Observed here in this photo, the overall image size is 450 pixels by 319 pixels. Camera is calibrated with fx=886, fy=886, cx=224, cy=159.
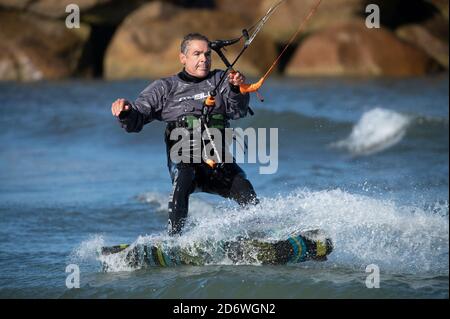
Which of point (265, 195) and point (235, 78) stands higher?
point (235, 78)

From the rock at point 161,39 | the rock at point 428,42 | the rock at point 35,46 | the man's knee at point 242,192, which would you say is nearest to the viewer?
the man's knee at point 242,192

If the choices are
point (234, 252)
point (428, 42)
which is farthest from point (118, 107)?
point (428, 42)

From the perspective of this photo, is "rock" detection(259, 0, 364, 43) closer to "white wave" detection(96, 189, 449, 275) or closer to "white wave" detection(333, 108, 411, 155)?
"white wave" detection(333, 108, 411, 155)

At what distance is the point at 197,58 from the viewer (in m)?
6.98

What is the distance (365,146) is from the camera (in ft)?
50.5

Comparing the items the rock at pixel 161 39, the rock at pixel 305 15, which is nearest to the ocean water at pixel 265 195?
the rock at pixel 161 39

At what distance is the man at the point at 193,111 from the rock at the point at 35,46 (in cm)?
2009

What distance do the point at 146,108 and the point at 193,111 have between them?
0.38 metres

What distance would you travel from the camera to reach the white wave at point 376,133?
1521cm

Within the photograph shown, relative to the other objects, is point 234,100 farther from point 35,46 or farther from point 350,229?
point 35,46

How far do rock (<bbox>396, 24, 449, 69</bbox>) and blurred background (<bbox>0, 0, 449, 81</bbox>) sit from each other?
3 cm

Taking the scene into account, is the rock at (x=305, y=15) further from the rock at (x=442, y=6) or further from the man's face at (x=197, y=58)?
the man's face at (x=197, y=58)

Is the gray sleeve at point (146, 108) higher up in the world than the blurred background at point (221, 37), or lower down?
lower down

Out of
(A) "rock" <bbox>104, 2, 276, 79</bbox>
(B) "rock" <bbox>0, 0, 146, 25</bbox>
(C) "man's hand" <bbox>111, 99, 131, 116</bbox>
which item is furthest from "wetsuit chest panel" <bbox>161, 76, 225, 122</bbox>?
(B) "rock" <bbox>0, 0, 146, 25</bbox>
